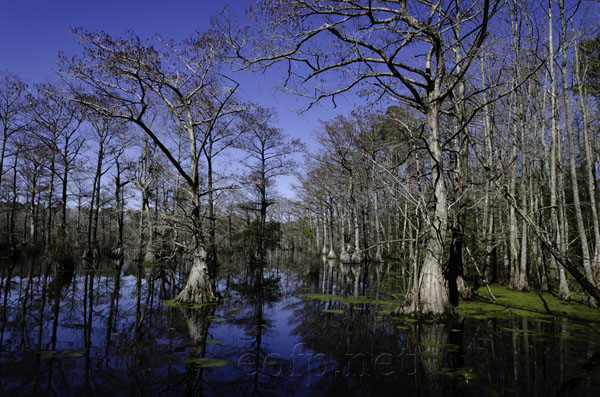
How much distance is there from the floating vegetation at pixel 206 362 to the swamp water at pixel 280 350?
0.04 ft

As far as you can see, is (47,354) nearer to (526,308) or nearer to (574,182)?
(526,308)

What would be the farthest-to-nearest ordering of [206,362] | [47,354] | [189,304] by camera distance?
[189,304] → [47,354] → [206,362]

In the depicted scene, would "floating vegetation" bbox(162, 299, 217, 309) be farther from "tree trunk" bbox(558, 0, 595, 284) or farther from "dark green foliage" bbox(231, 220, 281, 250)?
"dark green foliage" bbox(231, 220, 281, 250)

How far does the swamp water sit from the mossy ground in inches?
4.4

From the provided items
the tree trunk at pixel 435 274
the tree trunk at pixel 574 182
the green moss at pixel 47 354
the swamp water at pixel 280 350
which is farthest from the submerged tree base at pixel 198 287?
the tree trunk at pixel 574 182

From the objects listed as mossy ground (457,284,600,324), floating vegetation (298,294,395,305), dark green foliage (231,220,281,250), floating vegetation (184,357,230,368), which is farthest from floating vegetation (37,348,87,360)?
dark green foliage (231,220,281,250)

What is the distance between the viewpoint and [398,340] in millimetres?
5664

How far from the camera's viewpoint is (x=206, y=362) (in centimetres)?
450

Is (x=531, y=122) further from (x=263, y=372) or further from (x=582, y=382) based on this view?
(x=263, y=372)

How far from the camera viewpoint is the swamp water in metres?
3.77

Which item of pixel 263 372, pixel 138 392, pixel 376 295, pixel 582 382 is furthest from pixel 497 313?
pixel 138 392

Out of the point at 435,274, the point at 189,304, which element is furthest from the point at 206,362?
the point at 435,274

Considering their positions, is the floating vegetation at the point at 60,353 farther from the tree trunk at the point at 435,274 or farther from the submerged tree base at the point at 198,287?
the tree trunk at the point at 435,274

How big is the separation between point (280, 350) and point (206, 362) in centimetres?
123
